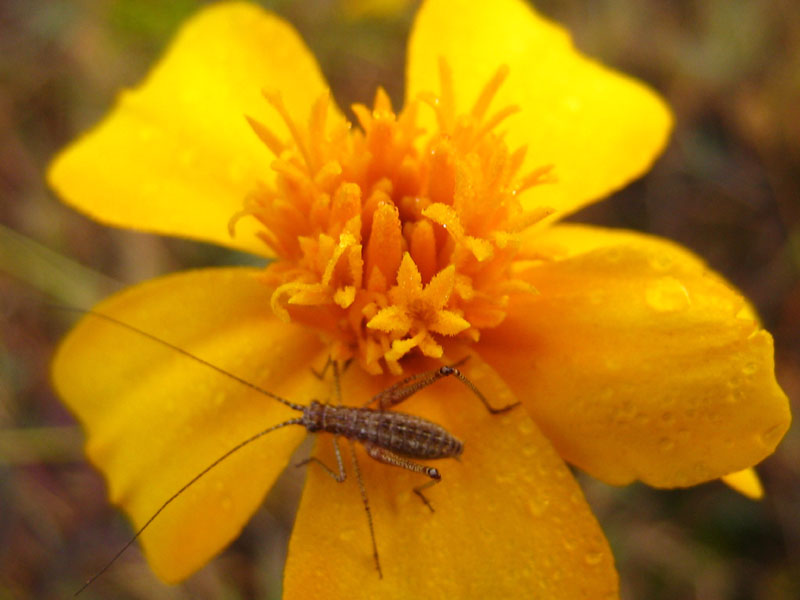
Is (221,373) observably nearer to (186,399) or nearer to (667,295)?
(186,399)

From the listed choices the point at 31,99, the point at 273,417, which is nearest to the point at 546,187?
the point at 273,417

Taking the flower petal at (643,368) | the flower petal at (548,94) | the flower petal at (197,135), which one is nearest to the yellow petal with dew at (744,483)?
the flower petal at (643,368)

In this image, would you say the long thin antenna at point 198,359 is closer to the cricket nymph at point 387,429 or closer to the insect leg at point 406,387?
Answer: the cricket nymph at point 387,429

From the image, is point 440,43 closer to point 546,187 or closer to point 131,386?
point 546,187

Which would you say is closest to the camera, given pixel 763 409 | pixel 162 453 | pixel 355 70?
pixel 763 409

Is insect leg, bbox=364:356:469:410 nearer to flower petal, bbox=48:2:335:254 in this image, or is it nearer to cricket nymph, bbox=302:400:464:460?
cricket nymph, bbox=302:400:464:460

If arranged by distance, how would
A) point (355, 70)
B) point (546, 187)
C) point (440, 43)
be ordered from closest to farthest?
point (546, 187) < point (440, 43) < point (355, 70)

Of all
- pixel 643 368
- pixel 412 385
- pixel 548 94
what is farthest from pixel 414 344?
pixel 548 94
